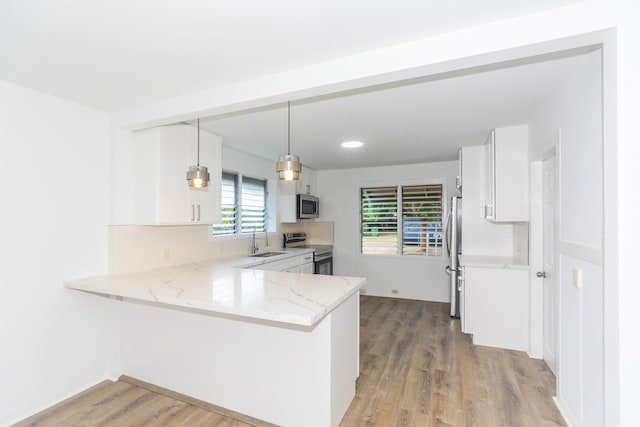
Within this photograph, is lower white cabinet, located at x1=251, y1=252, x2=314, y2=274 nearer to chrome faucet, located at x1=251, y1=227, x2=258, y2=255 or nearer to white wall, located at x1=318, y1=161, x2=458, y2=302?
chrome faucet, located at x1=251, y1=227, x2=258, y2=255

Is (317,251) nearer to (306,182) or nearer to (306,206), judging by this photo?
(306,206)

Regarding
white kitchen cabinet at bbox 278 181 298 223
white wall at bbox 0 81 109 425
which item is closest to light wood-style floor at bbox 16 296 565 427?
white wall at bbox 0 81 109 425

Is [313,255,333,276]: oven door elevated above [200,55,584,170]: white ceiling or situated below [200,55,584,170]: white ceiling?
below

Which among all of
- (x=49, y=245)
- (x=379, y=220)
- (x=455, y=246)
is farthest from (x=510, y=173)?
(x=49, y=245)

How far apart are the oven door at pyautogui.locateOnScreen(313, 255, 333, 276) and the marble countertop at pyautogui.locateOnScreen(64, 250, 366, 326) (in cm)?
234

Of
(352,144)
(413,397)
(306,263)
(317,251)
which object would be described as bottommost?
(413,397)

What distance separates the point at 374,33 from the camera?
5.10 ft

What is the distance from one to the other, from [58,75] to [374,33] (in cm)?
199

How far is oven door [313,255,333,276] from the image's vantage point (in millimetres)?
5188

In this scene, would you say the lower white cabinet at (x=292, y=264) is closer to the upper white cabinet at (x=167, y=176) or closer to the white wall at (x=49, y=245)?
the upper white cabinet at (x=167, y=176)

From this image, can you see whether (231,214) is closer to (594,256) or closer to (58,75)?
(58,75)

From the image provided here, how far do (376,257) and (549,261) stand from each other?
2.95 metres

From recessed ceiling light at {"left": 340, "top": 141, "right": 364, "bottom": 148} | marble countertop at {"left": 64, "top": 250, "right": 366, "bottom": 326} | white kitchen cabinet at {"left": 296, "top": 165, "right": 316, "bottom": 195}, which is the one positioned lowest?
marble countertop at {"left": 64, "top": 250, "right": 366, "bottom": 326}

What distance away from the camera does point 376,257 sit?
5.58 m
